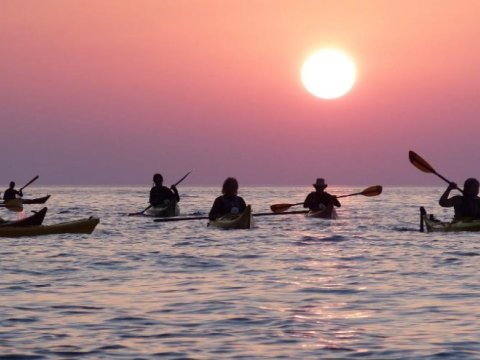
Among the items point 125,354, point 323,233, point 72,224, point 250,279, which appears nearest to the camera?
point 125,354

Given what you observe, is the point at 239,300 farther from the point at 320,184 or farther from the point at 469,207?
the point at 320,184

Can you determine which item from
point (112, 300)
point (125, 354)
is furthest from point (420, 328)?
point (112, 300)

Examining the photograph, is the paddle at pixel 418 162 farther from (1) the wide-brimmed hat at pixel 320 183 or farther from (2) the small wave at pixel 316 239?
(1) the wide-brimmed hat at pixel 320 183

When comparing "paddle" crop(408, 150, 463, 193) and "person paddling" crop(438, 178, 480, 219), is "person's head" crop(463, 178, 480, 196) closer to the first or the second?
"person paddling" crop(438, 178, 480, 219)

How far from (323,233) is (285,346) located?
55.9ft

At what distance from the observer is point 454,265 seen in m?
16.9

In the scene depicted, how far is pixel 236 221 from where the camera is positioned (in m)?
26.2

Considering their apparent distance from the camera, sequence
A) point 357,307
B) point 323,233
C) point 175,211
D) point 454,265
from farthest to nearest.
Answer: point 175,211
point 323,233
point 454,265
point 357,307

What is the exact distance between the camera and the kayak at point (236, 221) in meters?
26.1

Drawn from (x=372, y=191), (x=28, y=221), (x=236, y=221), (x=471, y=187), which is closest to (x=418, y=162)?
(x=471, y=187)

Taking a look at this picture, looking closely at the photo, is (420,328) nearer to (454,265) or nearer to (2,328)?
(2,328)

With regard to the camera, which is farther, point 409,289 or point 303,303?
point 409,289

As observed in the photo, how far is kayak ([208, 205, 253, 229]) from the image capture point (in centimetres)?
2614

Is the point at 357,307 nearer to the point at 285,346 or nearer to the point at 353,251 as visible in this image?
the point at 285,346
